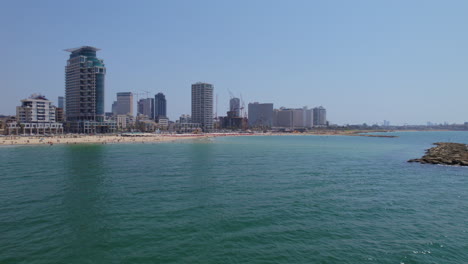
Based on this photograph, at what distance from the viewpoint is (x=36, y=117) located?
17250cm

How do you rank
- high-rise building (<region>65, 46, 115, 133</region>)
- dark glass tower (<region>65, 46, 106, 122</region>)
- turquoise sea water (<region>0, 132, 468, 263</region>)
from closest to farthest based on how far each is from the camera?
turquoise sea water (<region>0, 132, 468, 263</region>), high-rise building (<region>65, 46, 115, 133</region>), dark glass tower (<region>65, 46, 106, 122</region>)

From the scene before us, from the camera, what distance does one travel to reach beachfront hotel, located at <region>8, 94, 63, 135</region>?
15400 cm

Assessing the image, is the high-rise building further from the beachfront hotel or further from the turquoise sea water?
the turquoise sea water

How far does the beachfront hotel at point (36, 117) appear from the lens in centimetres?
15400

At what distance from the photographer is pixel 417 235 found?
19.0 meters

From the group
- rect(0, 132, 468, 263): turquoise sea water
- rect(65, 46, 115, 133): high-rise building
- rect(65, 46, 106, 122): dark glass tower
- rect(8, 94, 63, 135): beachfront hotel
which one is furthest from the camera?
rect(65, 46, 106, 122): dark glass tower

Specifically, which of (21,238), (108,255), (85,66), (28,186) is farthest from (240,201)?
(85,66)

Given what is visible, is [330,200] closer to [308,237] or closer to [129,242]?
[308,237]

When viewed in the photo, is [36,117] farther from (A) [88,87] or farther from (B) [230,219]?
(B) [230,219]

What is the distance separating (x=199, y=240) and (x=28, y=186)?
24043 millimetres

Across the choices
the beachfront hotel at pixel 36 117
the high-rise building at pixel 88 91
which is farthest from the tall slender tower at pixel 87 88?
the beachfront hotel at pixel 36 117

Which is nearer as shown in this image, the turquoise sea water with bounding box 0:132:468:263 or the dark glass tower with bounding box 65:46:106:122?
the turquoise sea water with bounding box 0:132:468:263

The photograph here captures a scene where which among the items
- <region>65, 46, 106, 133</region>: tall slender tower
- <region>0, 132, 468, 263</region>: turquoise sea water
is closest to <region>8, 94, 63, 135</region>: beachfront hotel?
<region>65, 46, 106, 133</region>: tall slender tower

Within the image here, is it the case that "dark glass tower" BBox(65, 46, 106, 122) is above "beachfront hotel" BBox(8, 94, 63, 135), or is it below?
above
